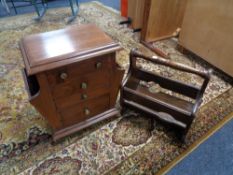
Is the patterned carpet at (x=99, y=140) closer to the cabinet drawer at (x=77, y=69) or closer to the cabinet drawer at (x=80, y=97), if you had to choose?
the cabinet drawer at (x=80, y=97)

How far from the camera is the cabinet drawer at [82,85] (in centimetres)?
94

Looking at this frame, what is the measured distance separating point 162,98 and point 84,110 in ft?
1.73

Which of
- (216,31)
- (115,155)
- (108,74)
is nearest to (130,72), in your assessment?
(108,74)

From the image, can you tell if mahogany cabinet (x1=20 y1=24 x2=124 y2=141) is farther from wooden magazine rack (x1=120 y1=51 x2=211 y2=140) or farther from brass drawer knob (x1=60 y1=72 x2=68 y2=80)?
wooden magazine rack (x1=120 y1=51 x2=211 y2=140)

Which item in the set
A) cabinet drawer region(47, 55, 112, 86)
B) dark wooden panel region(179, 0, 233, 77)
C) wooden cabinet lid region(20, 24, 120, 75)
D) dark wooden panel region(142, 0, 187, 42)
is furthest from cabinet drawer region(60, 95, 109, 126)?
dark wooden panel region(142, 0, 187, 42)

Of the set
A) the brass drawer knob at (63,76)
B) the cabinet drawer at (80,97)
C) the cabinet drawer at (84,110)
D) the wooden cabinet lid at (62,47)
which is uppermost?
the wooden cabinet lid at (62,47)

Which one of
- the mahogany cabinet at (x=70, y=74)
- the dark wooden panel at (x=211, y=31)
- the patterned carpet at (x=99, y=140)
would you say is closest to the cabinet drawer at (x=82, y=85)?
the mahogany cabinet at (x=70, y=74)

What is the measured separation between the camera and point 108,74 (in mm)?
1051

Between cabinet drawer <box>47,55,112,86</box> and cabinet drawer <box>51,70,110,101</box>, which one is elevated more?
cabinet drawer <box>47,55,112,86</box>

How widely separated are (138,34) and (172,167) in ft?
6.03

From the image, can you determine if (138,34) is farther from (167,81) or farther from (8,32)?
(8,32)

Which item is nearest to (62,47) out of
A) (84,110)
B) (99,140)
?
(84,110)

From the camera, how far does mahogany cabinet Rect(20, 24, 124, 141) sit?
0.84 m

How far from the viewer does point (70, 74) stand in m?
0.90
